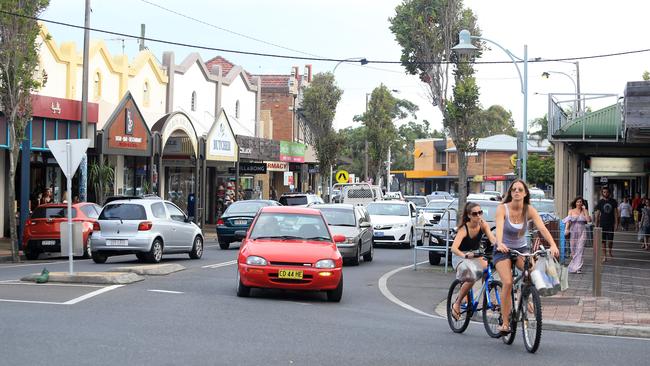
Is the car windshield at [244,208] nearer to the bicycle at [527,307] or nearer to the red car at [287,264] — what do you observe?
the red car at [287,264]

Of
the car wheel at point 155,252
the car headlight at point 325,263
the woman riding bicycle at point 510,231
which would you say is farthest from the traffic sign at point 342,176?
the woman riding bicycle at point 510,231

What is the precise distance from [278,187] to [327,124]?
7.55 meters

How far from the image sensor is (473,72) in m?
29.0

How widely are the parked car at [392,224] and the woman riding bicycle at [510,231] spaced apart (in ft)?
67.0

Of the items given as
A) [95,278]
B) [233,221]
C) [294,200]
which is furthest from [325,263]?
[294,200]

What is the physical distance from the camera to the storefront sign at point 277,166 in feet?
184

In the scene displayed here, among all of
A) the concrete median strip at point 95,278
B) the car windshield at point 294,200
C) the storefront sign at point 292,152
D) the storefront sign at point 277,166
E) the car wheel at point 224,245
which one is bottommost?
the car wheel at point 224,245

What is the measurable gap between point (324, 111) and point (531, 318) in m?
46.1

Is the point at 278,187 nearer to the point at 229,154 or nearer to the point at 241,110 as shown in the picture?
the point at 241,110

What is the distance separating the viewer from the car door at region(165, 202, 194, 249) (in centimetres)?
2353

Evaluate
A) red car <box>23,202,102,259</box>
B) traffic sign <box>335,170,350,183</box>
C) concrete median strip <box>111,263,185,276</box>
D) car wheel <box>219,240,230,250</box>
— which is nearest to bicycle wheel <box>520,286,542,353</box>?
concrete median strip <box>111,263,185,276</box>

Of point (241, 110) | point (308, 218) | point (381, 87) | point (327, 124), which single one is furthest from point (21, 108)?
point (381, 87)

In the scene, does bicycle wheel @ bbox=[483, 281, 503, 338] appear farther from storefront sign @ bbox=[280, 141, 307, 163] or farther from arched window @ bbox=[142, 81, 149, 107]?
storefront sign @ bbox=[280, 141, 307, 163]

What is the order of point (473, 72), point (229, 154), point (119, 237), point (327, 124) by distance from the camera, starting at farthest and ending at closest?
point (327, 124) < point (229, 154) < point (473, 72) < point (119, 237)
